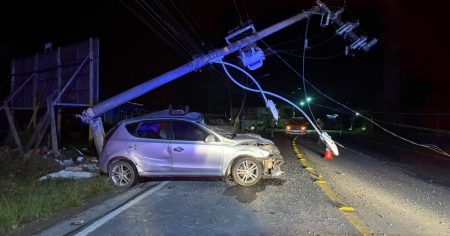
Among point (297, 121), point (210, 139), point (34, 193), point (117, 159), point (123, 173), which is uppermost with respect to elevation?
point (297, 121)

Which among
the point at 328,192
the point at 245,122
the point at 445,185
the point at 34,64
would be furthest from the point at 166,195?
the point at 245,122

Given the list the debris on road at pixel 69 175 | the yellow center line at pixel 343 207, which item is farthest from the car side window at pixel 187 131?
the yellow center line at pixel 343 207

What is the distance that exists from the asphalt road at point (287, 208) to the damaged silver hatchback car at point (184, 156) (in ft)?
1.21

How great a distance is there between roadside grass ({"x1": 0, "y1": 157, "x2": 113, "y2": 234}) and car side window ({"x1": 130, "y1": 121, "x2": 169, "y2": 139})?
1278 mm

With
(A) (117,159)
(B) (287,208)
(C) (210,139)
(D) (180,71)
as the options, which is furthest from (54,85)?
(B) (287,208)

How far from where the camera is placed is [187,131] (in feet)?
35.1

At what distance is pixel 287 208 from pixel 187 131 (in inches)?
130

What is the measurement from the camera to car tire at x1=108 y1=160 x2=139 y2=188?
10.5 metres

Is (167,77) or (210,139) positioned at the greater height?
(167,77)

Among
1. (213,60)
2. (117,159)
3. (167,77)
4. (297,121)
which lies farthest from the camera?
(297,121)

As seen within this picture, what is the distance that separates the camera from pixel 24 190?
924 cm

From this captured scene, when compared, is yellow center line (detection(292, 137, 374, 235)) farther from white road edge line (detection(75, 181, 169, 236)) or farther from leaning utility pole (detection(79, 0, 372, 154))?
white road edge line (detection(75, 181, 169, 236))

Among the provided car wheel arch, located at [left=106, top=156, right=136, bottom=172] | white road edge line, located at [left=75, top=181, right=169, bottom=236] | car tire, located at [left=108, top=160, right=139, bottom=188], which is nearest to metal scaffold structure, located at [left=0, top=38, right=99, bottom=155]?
car wheel arch, located at [left=106, top=156, right=136, bottom=172]

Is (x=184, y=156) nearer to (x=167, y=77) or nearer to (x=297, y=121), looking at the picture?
(x=167, y=77)
